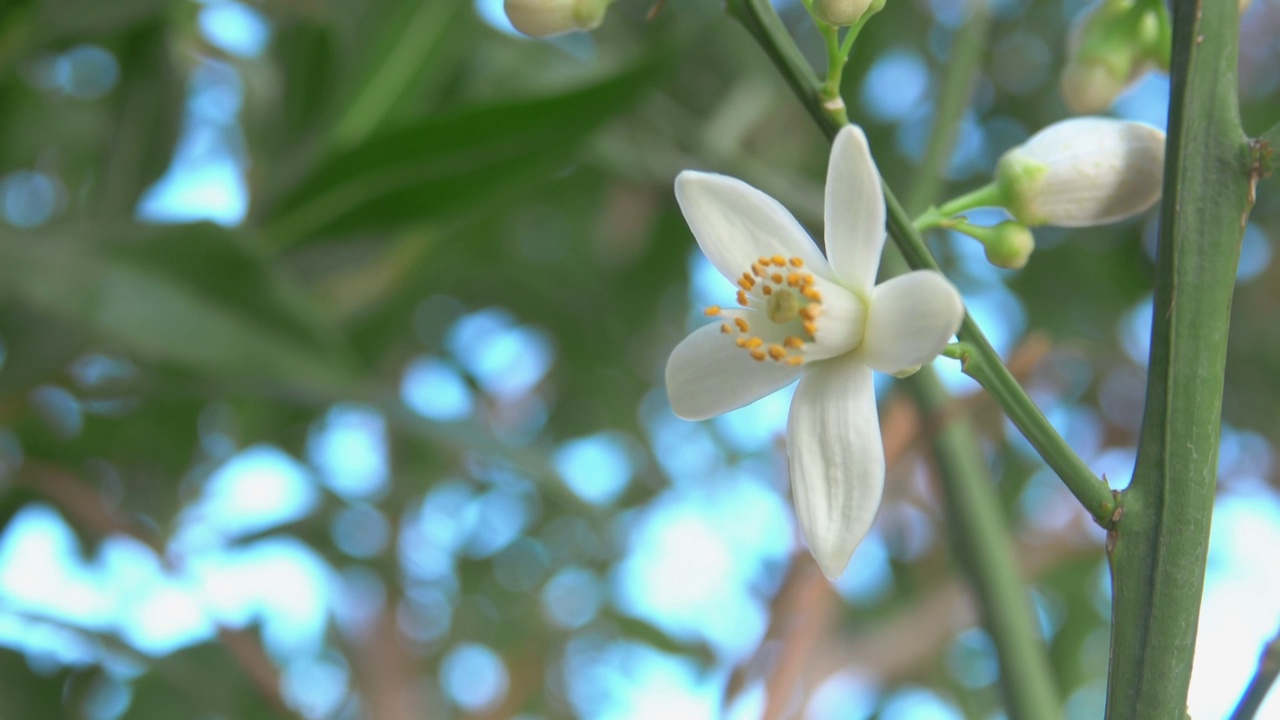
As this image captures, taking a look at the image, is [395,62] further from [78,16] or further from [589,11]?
[589,11]

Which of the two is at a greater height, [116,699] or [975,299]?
[116,699]

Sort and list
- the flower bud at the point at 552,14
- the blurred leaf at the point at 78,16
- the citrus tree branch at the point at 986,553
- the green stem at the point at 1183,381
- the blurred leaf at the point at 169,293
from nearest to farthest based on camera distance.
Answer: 1. the green stem at the point at 1183,381
2. the flower bud at the point at 552,14
3. the citrus tree branch at the point at 986,553
4. the blurred leaf at the point at 169,293
5. the blurred leaf at the point at 78,16

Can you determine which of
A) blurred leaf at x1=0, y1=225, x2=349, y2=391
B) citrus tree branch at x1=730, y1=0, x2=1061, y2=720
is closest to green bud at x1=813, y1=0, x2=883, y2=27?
citrus tree branch at x1=730, y1=0, x2=1061, y2=720

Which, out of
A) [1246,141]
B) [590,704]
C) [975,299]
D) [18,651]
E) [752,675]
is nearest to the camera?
[1246,141]

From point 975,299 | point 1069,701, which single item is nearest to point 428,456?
point 975,299

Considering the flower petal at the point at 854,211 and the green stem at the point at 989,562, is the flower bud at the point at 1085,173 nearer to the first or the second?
the flower petal at the point at 854,211

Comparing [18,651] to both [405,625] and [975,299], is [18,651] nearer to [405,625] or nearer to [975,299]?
[405,625]

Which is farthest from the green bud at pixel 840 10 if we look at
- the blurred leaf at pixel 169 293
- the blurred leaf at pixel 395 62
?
the blurred leaf at pixel 395 62
